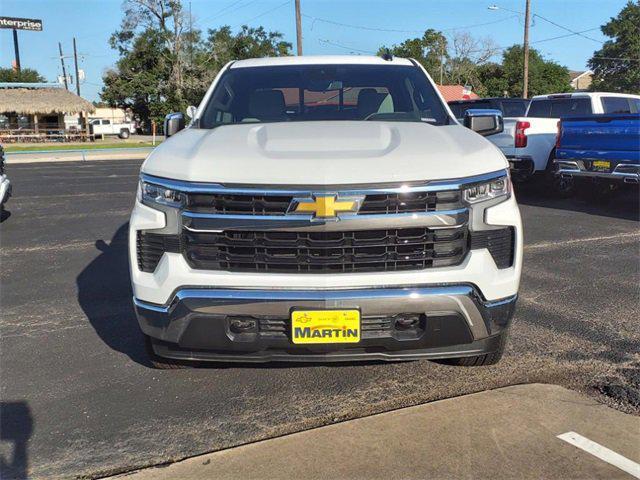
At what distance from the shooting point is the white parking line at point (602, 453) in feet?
9.06

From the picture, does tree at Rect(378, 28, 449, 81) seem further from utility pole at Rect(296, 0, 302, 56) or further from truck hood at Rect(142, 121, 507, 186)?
truck hood at Rect(142, 121, 507, 186)

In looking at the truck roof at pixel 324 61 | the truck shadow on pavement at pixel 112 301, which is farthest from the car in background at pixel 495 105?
the truck shadow on pavement at pixel 112 301

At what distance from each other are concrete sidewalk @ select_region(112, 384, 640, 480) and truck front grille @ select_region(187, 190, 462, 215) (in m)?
1.15

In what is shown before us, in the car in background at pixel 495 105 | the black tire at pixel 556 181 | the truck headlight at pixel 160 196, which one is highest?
the car in background at pixel 495 105

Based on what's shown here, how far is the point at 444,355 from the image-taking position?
318cm

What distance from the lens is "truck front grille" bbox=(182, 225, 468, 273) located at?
9.80ft

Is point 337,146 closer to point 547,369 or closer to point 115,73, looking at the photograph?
point 547,369

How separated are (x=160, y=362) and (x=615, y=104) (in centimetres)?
1165

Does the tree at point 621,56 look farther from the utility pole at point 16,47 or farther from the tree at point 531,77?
the utility pole at point 16,47

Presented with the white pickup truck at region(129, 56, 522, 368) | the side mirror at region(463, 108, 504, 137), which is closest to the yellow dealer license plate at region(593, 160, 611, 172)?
the side mirror at region(463, 108, 504, 137)

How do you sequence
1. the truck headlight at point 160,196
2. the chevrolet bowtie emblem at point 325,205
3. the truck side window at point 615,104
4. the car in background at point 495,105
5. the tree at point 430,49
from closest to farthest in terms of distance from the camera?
the chevrolet bowtie emblem at point 325,205, the truck headlight at point 160,196, the truck side window at point 615,104, the car in background at point 495,105, the tree at point 430,49

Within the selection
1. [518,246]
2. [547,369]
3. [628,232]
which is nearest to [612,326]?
[547,369]

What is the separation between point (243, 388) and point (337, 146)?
1.58 m

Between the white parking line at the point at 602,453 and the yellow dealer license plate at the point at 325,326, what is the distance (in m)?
1.20
